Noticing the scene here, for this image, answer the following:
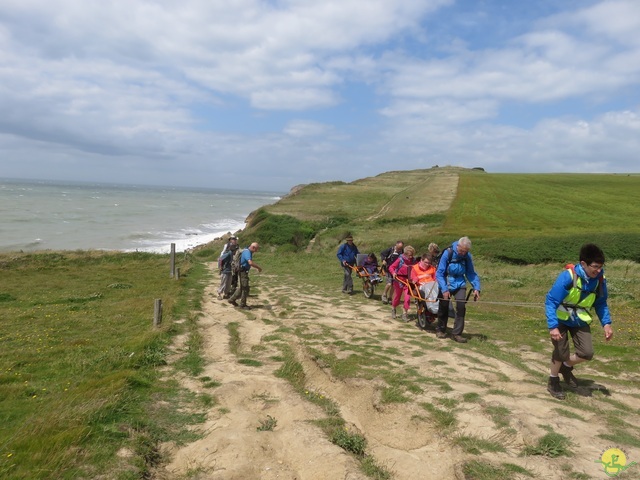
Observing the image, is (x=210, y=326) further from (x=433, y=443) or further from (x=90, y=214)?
(x=90, y=214)

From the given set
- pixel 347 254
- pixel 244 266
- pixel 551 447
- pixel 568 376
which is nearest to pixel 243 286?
pixel 244 266

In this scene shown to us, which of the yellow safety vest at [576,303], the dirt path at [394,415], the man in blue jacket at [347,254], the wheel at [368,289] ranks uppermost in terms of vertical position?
the yellow safety vest at [576,303]

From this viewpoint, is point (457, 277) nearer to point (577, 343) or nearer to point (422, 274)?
point (422, 274)

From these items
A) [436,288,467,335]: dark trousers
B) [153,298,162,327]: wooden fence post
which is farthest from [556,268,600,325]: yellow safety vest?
[153,298,162,327]: wooden fence post

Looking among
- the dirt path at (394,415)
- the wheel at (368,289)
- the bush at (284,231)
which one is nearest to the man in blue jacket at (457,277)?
the dirt path at (394,415)

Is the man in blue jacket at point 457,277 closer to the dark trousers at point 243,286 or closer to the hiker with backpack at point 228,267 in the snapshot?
the dark trousers at point 243,286

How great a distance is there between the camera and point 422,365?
7805 mm

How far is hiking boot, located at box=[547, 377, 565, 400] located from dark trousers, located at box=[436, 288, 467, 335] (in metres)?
2.72

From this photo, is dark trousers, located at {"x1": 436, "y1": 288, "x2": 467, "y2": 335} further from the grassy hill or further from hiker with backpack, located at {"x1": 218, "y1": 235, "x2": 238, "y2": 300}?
the grassy hill

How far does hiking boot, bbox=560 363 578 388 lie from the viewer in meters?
6.68

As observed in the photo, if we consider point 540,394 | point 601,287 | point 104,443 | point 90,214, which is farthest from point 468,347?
point 90,214

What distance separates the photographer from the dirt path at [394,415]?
463cm

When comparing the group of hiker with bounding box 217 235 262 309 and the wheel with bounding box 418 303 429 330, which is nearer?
the wheel with bounding box 418 303 429 330

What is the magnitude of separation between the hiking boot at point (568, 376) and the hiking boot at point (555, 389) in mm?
381
